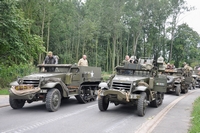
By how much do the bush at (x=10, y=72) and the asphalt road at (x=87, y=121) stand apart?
23.5ft

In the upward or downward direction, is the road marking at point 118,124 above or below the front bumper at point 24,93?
below

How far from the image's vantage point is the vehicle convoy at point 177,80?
16.3 meters

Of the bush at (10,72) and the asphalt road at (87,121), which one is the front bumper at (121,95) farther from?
the bush at (10,72)

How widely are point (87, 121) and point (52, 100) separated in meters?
1.91

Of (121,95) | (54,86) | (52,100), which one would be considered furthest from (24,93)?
(121,95)

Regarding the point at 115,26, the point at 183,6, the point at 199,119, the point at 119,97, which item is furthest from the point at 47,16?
the point at 183,6

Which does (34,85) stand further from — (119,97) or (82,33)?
(82,33)

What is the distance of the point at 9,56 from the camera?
637 inches

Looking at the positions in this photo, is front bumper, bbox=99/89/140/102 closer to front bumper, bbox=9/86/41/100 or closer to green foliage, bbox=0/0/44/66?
front bumper, bbox=9/86/41/100

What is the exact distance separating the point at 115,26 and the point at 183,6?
17188 mm

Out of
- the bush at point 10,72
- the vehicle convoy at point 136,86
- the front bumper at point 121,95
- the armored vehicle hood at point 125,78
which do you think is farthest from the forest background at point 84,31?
the front bumper at point 121,95

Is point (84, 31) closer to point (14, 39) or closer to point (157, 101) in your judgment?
point (14, 39)

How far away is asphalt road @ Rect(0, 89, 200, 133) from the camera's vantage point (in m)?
6.84

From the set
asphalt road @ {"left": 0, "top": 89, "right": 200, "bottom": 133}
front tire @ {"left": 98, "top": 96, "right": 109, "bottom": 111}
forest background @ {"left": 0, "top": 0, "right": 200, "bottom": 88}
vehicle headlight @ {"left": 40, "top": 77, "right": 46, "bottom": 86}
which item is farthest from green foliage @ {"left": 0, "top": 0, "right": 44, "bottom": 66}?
front tire @ {"left": 98, "top": 96, "right": 109, "bottom": 111}
